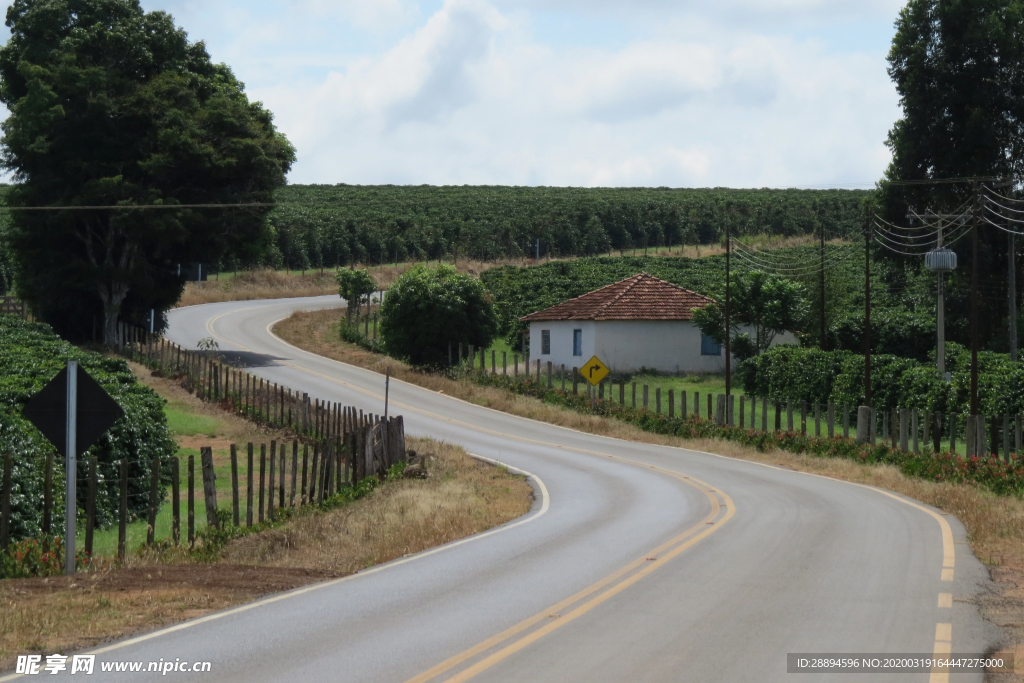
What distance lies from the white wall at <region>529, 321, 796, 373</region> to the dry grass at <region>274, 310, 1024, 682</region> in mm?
8405

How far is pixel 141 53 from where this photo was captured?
52.4 meters

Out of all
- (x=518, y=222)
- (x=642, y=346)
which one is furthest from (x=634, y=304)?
(x=518, y=222)

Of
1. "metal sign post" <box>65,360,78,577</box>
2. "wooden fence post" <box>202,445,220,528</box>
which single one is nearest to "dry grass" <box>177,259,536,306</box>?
"wooden fence post" <box>202,445,220,528</box>

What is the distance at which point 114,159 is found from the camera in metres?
51.0

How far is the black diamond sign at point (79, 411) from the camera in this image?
12320 mm

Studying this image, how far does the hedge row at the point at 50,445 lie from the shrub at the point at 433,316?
994 inches

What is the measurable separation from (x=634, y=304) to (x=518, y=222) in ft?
220

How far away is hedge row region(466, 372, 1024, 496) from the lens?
26.8 meters

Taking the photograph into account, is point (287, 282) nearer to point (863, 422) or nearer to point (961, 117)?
point (961, 117)

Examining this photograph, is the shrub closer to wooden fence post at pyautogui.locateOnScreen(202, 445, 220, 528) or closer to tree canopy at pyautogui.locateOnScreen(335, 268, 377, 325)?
tree canopy at pyautogui.locateOnScreen(335, 268, 377, 325)

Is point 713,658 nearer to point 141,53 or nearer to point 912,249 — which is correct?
point 141,53

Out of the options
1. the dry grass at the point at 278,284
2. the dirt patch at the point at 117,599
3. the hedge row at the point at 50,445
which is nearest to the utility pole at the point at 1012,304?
the hedge row at the point at 50,445

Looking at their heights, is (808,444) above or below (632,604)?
below

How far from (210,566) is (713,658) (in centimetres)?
734
